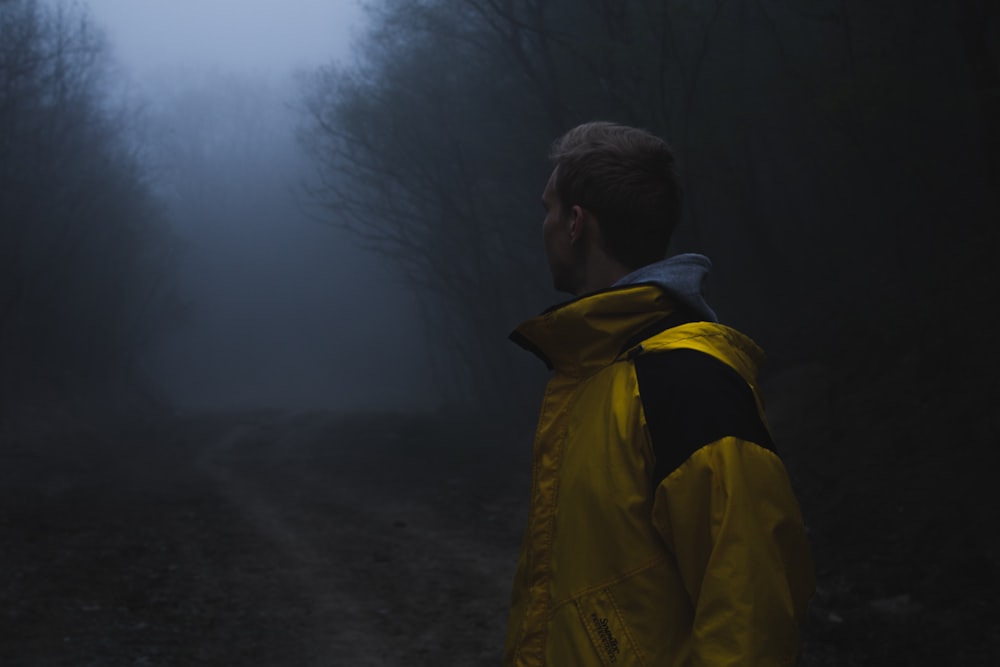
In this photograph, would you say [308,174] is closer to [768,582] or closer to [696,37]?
[696,37]

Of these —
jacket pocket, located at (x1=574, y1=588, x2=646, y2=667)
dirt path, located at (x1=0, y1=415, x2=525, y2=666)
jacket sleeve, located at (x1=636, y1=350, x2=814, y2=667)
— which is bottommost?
dirt path, located at (x1=0, y1=415, x2=525, y2=666)

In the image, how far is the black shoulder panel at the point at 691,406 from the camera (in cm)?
160

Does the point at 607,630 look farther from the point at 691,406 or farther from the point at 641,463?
the point at 691,406

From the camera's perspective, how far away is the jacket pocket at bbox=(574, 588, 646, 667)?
1.64 m

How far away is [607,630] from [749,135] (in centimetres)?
1748

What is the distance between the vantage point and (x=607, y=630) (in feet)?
5.47

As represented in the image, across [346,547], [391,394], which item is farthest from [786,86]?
[391,394]

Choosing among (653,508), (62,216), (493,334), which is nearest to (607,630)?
(653,508)

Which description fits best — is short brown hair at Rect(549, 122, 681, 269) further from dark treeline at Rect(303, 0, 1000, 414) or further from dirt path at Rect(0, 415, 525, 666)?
dark treeline at Rect(303, 0, 1000, 414)

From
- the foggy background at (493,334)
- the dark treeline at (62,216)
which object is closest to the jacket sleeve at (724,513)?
the foggy background at (493,334)

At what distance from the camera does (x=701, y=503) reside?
1.58 metres

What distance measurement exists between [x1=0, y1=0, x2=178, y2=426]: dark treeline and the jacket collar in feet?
56.9

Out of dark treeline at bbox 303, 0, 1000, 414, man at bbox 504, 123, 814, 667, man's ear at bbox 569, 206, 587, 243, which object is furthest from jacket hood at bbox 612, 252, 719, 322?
dark treeline at bbox 303, 0, 1000, 414

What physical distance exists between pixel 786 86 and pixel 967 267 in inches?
198
